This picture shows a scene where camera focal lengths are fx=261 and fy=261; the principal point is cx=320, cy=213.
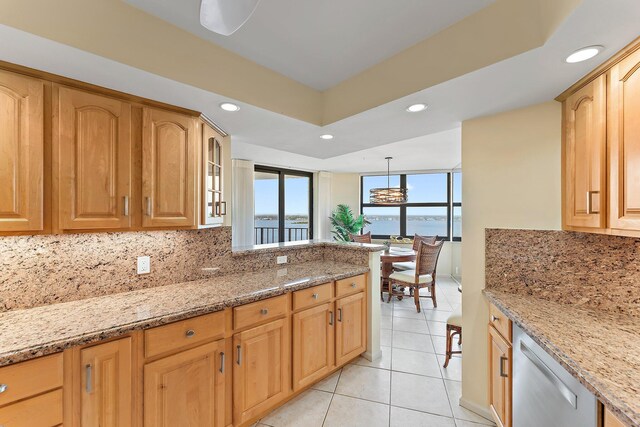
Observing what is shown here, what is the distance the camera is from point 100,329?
1239 mm

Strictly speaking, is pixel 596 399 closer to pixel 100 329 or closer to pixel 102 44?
pixel 100 329

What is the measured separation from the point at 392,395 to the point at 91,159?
8.93 feet

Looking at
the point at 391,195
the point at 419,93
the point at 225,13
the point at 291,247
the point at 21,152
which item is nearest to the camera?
the point at 225,13

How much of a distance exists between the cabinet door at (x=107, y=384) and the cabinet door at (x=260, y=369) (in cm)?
57

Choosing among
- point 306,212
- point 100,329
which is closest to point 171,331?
point 100,329

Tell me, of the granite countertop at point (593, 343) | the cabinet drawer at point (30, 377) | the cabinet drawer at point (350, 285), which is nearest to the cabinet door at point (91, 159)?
the cabinet drawer at point (30, 377)

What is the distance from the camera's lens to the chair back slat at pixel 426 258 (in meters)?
3.90

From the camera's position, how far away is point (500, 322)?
1685 mm

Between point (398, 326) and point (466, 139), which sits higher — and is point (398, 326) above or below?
below

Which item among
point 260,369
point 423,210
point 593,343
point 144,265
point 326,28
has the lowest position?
point 260,369

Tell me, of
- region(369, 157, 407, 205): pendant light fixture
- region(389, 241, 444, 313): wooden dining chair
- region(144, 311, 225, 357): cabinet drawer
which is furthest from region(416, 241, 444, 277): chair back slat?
region(144, 311, 225, 357): cabinet drawer

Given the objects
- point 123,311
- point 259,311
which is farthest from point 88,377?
point 259,311

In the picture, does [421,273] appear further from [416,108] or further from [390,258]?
[416,108]

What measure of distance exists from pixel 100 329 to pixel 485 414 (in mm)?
2520
